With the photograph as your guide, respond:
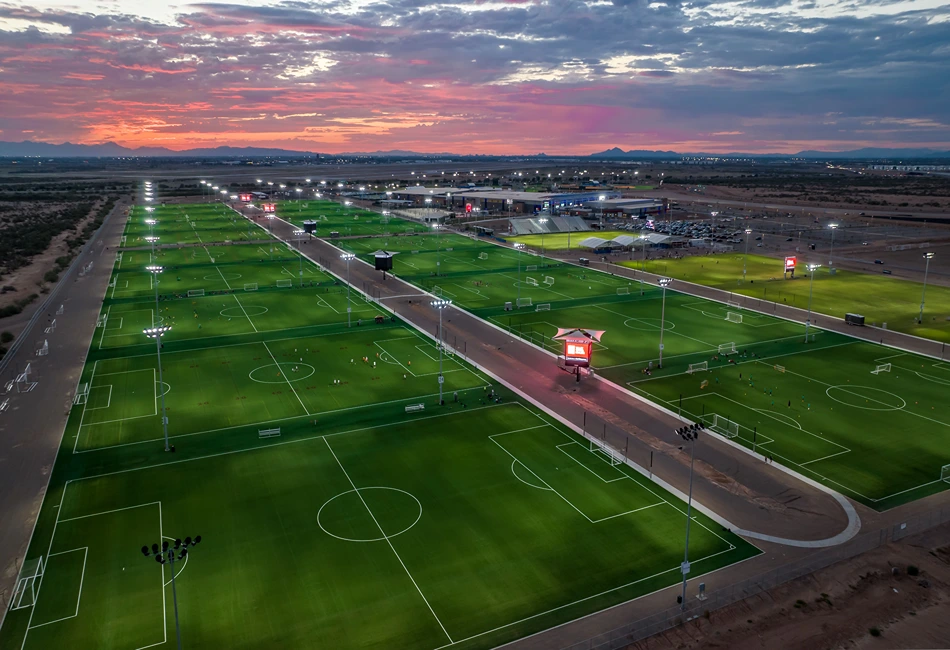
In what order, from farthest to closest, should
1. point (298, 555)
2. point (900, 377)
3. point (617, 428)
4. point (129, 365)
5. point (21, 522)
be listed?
point (129, 365), point (900, 377), point (617, 428), point (21, 522), point (298, 555)

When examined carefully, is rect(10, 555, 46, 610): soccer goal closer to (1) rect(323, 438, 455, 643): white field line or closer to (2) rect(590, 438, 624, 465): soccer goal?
(1) rect(323, 438, 455, 643): white field line

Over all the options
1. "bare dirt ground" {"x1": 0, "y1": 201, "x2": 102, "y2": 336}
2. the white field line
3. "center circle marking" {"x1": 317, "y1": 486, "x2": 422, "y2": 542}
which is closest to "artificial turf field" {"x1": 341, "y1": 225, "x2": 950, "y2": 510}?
"center circle marking" {"x1": 317, "y1": 486, "x2": 422, "y2": 542}

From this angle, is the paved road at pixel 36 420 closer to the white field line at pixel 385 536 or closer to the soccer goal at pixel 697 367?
the white field line at pixel 385 536

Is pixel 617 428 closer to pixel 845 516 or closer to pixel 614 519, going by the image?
pixel 614 519

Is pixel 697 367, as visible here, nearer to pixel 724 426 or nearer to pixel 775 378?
pixel 775 378

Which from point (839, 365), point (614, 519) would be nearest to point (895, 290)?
point (839, 365)

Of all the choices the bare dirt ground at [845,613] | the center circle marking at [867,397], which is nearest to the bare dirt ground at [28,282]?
the bare dirt ground at [845,613]
